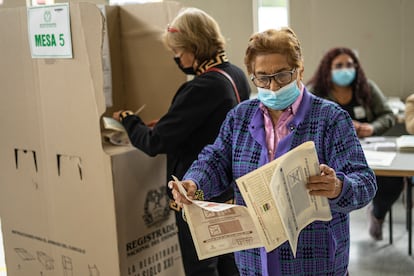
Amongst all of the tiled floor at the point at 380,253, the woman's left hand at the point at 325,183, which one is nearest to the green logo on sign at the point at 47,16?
the woman's left hand at the point at 325,183

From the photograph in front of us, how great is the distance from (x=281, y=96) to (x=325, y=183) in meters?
0.31

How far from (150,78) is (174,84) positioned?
0.14m

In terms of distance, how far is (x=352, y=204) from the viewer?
135 centimetres

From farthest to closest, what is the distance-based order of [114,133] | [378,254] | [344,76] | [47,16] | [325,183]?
[344,76]
[378,254]
[114,133]
[47,16]
[325,183]

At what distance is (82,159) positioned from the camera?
221cm

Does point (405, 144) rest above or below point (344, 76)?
below

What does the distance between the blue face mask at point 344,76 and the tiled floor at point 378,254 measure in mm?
987

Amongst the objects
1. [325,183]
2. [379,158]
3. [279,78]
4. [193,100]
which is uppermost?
[279,78]

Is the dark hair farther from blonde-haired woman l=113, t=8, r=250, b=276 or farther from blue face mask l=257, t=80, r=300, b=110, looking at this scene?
blue face mask l=257, t=80, r=300, b=110

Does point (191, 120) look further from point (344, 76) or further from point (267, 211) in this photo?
point (344, 76)

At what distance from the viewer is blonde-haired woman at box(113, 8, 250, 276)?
2.03 m

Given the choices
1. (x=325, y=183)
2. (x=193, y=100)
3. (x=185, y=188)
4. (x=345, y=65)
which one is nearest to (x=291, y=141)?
(x=325, y=183)

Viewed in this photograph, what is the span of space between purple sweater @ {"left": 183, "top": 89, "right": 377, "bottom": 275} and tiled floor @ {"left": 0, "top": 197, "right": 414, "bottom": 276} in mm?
1587

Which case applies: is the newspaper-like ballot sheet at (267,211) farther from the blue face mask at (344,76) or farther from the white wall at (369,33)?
the white wall at (369,33)
